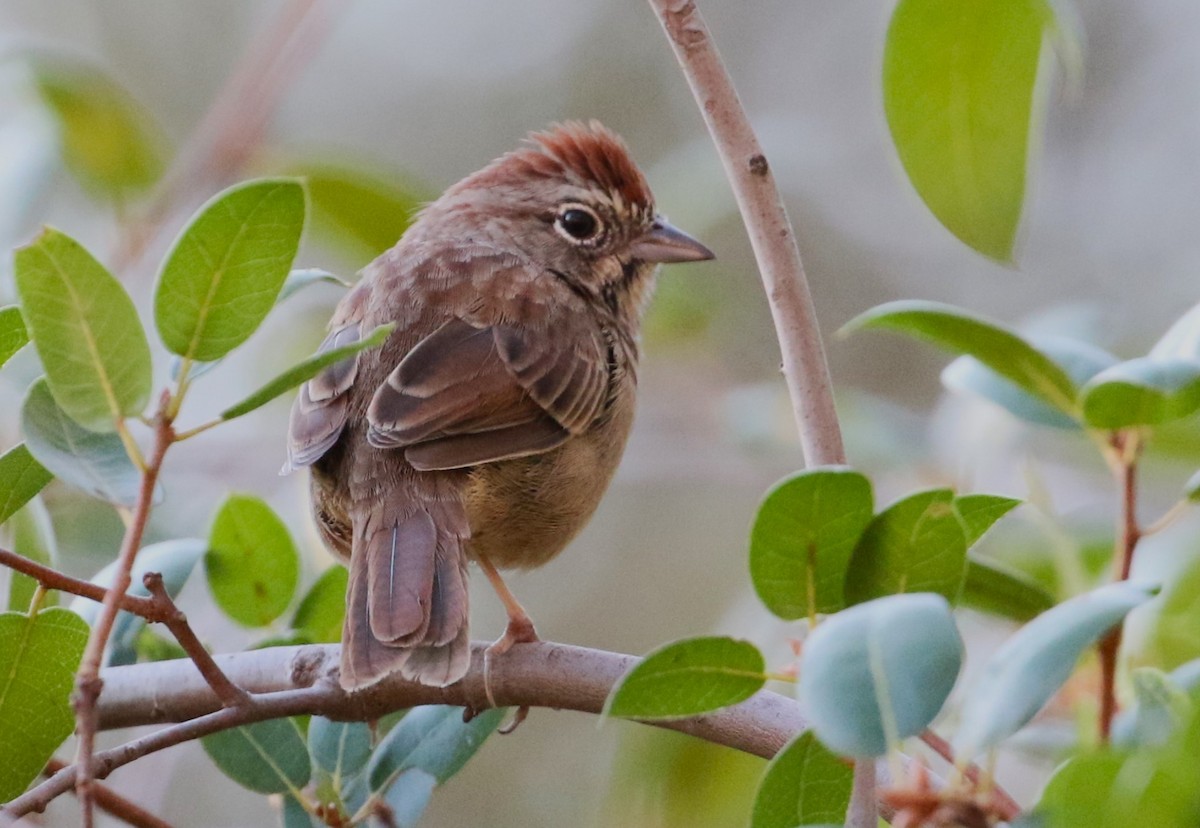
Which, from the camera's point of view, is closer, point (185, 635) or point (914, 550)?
point (914, 550)

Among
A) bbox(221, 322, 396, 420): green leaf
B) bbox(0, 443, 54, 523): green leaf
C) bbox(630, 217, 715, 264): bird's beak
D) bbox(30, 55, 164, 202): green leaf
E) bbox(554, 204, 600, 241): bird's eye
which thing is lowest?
bbox(221, 322, 396, 420): green leaf

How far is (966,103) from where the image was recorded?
2018mm

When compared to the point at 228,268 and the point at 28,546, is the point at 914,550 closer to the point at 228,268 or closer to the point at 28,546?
the point at 228,268

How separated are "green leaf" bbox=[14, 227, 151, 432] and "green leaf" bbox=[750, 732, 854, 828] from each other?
1.01m

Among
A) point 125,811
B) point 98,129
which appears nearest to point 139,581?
point 125,811

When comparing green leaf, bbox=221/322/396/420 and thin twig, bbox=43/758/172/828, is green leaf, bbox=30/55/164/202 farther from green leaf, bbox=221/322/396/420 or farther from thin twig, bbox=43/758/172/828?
green leaf, bbox=221/322/396/420

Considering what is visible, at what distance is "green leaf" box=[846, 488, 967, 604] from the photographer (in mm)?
1849

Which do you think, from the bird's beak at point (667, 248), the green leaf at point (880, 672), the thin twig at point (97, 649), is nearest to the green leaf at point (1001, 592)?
the green leaf at point (880, 672)

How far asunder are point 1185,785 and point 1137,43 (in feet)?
36.9

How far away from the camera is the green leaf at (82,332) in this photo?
6.16ft

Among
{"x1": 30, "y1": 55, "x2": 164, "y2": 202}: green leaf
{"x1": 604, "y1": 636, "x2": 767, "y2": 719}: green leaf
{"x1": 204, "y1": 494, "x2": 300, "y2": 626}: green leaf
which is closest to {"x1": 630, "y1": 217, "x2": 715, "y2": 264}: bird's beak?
{"x1": 30, "y1": 55, "x2": 164, "y2": 202}: green leaf

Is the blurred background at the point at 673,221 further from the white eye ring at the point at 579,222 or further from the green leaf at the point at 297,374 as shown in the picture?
the green leaf at the point at 297,374

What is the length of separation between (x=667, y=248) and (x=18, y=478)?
262 cm

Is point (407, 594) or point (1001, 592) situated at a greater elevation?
point (407, 594)
